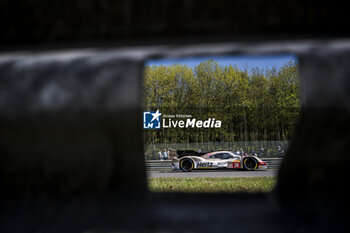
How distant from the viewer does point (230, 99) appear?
1216 cm

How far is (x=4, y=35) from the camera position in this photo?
468mm

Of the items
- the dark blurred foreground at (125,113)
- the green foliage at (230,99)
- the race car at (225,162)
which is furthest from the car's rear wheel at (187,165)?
the dark blurred foreground at (125,113)

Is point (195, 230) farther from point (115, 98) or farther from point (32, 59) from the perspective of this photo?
point (32, 59)

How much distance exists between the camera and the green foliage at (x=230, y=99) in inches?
471

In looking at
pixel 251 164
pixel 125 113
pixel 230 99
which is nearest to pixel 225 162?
pixel 251 164

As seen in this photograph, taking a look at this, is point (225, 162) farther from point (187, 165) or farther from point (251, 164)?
point (187, 165)

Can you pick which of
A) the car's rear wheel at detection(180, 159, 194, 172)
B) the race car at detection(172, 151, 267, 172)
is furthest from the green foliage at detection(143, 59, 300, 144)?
the race car at detection(172, 151, 267, 172)

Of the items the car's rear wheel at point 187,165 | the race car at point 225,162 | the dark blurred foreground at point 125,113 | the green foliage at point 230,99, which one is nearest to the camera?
the dark blurred foreground at point 125,113

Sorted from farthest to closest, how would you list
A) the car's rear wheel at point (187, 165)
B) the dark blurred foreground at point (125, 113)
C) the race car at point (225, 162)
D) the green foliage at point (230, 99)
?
the green foliage at point (230, 99) < the car's rear wheel at point (187, 165) < the race car at point (225, 162) < the dark blurred foreground at point (125, 113)

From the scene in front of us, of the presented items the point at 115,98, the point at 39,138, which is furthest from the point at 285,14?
the point at 39,138

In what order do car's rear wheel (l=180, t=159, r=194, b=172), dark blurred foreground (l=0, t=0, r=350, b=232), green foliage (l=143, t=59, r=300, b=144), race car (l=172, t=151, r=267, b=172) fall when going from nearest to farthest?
dark blurred foreground (l=0, t=0, r=350, b=232), race car (l=172, t=151, r=267, b=172), car's rear wheel (l=180, t=159, r=194, b=172), green foliage (l=143, t=59, r=300, b=144)

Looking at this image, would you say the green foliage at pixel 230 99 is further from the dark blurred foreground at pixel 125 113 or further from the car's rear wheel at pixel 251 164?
the dark blurred foreground at pixel 125 113

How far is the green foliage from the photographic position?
12.0 m

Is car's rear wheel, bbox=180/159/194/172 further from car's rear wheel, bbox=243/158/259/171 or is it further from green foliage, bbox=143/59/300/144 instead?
green foliage, bbox=143/59/300/144
